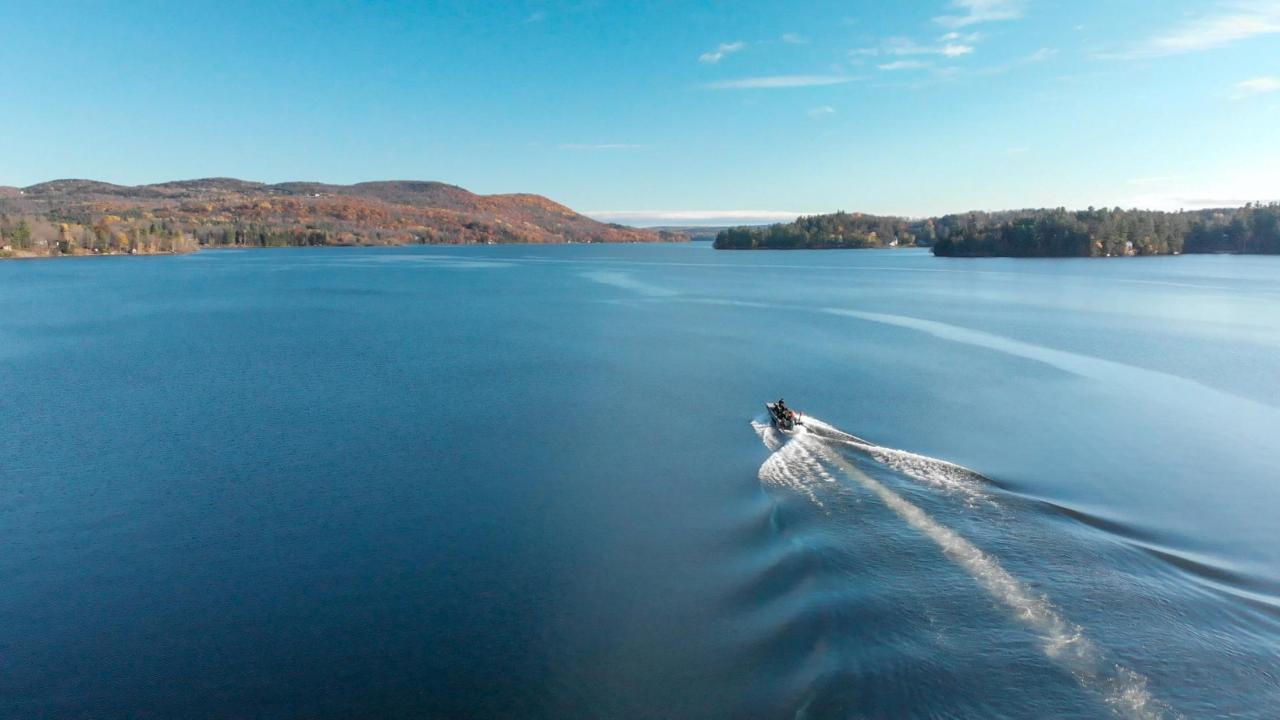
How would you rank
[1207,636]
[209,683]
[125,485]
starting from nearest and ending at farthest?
[209,683] < [1207,636] < [125,485]

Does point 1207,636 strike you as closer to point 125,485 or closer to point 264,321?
point 125,485

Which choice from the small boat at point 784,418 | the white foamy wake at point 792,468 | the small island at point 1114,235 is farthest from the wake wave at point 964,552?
the small island at point 1114,235

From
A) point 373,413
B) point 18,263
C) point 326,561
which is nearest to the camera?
point 326,561

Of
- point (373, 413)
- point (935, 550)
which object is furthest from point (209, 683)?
point (373, 413)

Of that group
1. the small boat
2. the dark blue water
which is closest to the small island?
the dark blue water

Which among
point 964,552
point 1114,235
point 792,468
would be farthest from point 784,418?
point 1114,235

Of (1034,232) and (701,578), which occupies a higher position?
(1034,232)

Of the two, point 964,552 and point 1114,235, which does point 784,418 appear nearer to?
point 964,552
